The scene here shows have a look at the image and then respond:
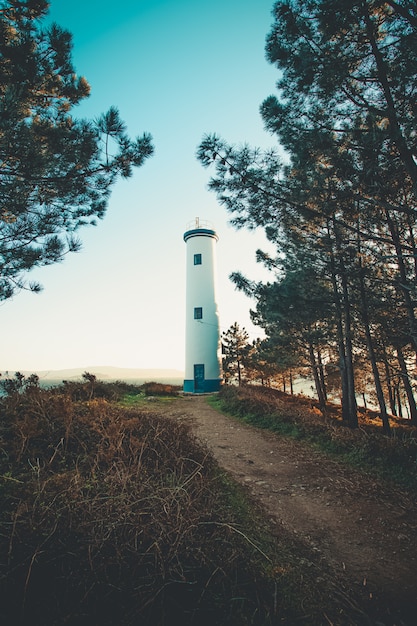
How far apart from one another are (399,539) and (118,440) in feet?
13.2

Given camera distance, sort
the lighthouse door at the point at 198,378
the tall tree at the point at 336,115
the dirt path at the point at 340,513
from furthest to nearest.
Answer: the lighthouse door at the point at 198,378
the tall tree at the point at 336,115
the dirt path at the point at 340,513

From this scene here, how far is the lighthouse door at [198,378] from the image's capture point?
20.8m

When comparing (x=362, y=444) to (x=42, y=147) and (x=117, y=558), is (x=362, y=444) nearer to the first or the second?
(x=117, y=558)

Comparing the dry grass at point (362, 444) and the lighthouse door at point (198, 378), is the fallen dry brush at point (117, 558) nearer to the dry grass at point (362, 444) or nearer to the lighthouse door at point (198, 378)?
the dry grass at point (362, 444)

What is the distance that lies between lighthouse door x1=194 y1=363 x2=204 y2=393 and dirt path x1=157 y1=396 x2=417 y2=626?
13.2m

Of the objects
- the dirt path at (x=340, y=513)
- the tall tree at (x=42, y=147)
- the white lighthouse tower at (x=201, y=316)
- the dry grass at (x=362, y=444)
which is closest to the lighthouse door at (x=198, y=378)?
the white lighthouse tower at (x=201, y=316)

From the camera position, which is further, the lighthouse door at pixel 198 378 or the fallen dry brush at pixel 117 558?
the lighthouse door at pixel 198 378

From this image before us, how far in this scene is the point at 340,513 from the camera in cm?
427

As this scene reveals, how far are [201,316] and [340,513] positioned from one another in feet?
60.0

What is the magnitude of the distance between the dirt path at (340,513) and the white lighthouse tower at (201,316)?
13.4m

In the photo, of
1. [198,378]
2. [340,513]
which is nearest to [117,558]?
[340,513]

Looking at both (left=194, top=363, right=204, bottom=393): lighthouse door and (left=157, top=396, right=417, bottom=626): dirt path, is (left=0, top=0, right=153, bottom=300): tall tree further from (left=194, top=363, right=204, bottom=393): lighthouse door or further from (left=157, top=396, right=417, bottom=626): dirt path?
(left=194, top=363, right=204, bottom=393): lighthouse door

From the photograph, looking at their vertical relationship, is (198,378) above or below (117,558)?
above

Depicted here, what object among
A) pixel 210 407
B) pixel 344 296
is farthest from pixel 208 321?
pixel 344 296
